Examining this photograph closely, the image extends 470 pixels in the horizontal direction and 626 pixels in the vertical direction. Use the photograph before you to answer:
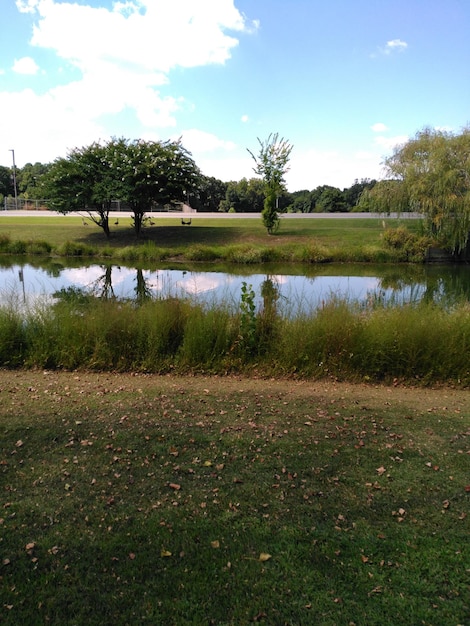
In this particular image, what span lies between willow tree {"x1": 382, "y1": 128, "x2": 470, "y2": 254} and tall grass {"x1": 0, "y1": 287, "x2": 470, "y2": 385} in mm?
18097

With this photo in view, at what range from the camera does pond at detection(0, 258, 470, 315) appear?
598 inches

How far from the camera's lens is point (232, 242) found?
96.5 ft

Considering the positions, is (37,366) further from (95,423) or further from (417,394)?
(417,394)

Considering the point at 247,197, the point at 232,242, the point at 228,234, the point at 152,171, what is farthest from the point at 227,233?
the point at 247,197

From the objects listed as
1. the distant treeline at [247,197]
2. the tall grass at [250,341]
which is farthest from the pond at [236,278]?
the distant treeline at [247,197]

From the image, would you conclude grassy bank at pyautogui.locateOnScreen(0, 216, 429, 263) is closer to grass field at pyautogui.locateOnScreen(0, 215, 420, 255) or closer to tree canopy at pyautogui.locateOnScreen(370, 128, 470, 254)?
grass field at pyautogui.locateOnScreen(0, 215, 420, 255)

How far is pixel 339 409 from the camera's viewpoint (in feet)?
15.4

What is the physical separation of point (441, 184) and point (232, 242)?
1262 cm

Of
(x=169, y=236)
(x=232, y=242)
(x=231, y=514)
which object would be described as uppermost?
(x=169, y=236)

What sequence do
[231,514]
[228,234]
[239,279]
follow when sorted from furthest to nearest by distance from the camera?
[228,234]
[239,279]
[231,514]

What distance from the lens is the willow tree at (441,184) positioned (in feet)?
74.9

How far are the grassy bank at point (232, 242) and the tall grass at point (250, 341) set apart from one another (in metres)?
17.3

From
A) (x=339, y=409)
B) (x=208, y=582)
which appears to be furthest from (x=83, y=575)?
(x=339, y=409)

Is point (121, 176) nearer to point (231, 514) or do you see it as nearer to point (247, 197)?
point (231, 514)
